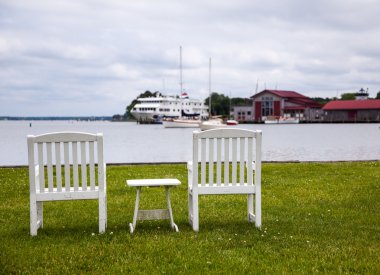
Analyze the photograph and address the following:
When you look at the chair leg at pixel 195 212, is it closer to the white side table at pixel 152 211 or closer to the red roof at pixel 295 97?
the white side table at pixel 152 211

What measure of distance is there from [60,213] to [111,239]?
2.33 m

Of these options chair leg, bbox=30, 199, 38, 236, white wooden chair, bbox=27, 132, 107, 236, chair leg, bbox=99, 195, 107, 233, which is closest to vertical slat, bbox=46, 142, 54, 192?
white wooden chair, bbox=27, 132, 107, 236

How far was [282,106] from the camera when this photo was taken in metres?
140

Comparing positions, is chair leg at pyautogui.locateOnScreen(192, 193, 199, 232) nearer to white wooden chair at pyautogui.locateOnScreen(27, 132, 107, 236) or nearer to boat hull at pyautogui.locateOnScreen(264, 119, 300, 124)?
white wooden chair at pyautogui.locateOnScreen(27, 132, 107, 236)

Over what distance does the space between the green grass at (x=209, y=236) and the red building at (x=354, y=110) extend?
134m

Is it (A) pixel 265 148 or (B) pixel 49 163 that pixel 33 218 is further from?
(A) pixel 265 148

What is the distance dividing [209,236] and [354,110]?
140069mm

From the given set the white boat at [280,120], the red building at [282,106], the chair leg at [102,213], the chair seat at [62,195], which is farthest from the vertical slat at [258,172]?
the red building at [282,106]

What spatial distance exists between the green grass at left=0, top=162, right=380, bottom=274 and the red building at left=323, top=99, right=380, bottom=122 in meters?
134

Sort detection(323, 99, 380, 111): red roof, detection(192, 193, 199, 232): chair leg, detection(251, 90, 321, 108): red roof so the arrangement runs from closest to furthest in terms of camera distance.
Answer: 1. detection(192, 193, 199, 232): chair leg
2. detection(323, 99, 380, 111): red roof
3. detection(251, 90, 321, 108): red roof

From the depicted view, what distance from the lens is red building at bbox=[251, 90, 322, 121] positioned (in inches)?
5507

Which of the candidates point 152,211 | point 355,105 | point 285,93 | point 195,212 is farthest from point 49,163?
point 285,93

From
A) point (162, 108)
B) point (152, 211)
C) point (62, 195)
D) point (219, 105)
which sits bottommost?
point (152, 211)

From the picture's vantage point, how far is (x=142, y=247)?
241 inches
